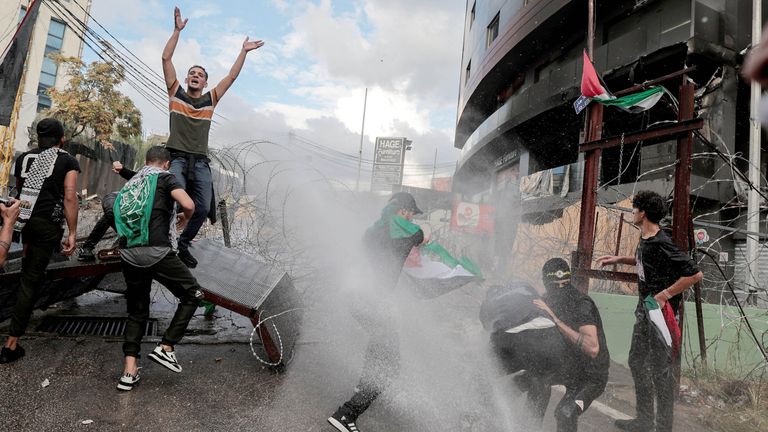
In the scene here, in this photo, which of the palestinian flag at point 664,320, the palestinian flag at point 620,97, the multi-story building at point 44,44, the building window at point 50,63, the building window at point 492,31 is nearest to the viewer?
the palestinian flag at point 664,320

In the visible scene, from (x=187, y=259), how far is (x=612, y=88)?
13609mm

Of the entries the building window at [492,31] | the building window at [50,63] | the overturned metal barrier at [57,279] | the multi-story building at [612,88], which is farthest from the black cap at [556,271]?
the building window at [50,63]

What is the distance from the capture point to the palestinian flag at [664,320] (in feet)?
9.93

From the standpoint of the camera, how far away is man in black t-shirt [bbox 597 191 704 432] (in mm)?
2969

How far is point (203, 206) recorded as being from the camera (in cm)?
388

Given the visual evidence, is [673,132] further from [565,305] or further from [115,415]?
[115,415]

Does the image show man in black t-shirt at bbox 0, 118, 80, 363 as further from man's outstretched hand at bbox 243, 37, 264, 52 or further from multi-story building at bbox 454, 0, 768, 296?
multi-story building at bbox 454, 0, 768, 296

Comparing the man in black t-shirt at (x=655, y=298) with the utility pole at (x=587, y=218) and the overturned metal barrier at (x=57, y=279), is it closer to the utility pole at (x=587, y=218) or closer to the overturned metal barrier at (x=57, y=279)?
the utility pole at (x=587, y=218)

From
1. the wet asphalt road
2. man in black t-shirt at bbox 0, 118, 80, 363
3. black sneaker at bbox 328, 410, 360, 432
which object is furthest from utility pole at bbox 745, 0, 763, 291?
man in black t-shirt at bbox 0, 118, 80, 363

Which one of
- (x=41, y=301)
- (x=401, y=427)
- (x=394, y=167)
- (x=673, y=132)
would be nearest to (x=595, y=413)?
(x=401, y=427)

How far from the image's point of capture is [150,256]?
9.90ft

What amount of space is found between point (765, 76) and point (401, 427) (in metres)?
2.73

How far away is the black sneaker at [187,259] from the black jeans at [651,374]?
11.7 feet

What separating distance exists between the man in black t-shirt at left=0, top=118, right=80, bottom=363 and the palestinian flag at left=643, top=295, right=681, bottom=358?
Answer: 14.6 feet
